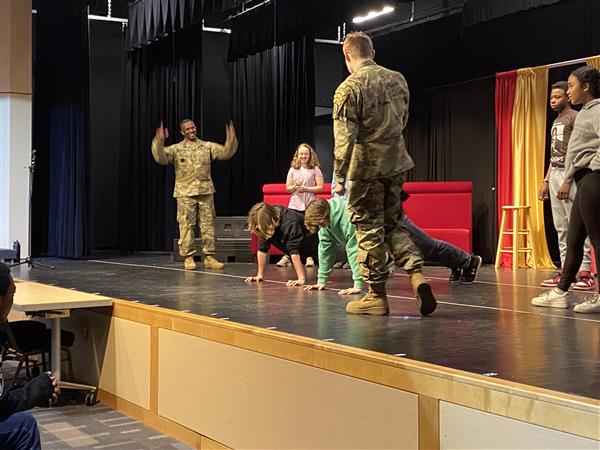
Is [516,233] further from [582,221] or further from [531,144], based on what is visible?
[582,221]

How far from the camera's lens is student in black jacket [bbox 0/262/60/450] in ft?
6.77

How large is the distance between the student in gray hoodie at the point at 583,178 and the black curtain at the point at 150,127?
6.91 m

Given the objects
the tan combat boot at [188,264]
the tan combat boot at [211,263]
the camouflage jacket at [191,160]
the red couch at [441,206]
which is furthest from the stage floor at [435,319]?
the red couch at [441,206]

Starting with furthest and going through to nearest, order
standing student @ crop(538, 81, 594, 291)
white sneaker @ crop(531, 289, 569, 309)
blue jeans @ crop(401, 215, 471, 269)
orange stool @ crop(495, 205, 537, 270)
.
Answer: orange stool @ crop(495, 205, 537, 270), standing student @ crop(538, 81, 594, 291), blue jeans @ crop(401, 215, 471, 269), white sneaker @ crop(531, 289, 569, 309)

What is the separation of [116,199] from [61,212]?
4.68 ft

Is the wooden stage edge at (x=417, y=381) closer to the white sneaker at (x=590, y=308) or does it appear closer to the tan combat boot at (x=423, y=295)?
the tan combat boot at (x=423, y=295)

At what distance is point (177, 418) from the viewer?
10.2 ft

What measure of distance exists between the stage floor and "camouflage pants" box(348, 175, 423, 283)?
0.22 metres

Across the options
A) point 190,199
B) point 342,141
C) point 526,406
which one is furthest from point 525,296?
point 190,199

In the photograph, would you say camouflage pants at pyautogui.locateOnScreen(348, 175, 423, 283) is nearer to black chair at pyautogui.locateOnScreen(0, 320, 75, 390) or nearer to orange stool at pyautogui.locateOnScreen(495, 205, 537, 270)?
black chair at pyautogui.locateOnScreen(0, 320, 75, 390)

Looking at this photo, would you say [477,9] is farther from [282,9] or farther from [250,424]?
[250,424]

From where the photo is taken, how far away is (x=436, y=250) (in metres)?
4.48

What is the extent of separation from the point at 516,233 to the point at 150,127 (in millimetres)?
5428

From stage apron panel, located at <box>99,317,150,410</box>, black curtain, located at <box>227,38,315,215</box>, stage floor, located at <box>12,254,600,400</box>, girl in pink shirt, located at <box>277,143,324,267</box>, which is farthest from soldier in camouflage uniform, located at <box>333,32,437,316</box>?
black curtain, located at <box>227,38,315,215</box>
